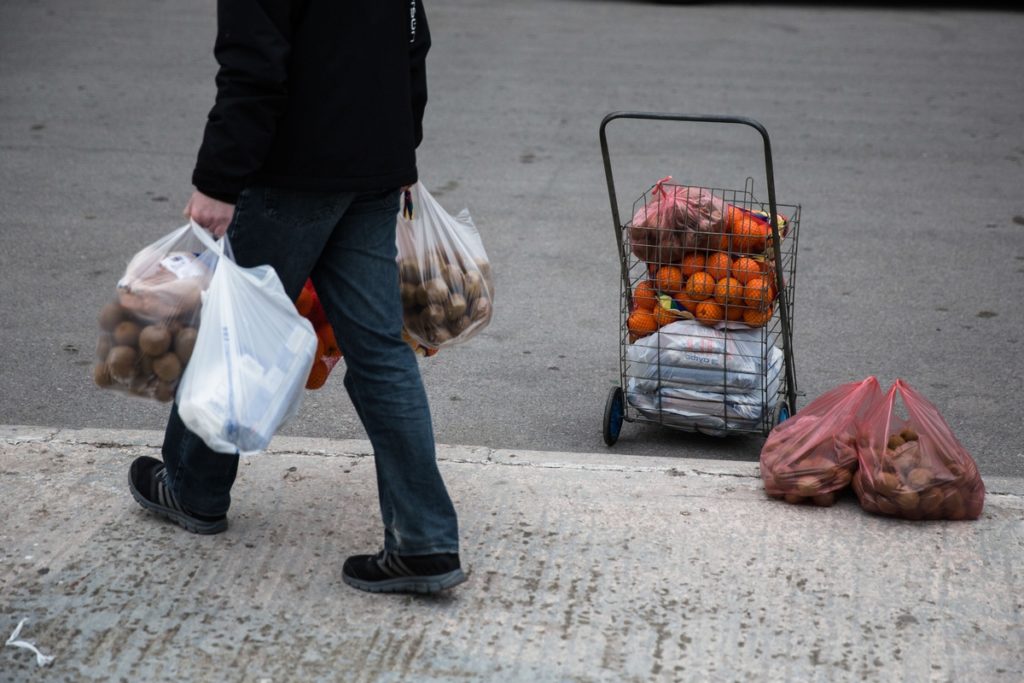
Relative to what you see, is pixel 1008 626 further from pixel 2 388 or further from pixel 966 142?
pixel 966 142

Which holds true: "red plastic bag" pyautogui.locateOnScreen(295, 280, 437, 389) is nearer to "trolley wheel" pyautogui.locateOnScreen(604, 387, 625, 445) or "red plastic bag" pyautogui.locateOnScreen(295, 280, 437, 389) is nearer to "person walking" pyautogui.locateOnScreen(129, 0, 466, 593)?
"person walking" pyautogui.locateOnScreen(129, 0, 466, 593)

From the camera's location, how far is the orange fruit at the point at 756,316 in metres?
3.85

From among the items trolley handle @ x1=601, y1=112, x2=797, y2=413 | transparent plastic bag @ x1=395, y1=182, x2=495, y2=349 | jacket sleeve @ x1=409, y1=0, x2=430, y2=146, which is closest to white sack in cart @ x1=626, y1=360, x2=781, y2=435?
trolley handle @ x1=601, y1=112, x2=797, y2=413

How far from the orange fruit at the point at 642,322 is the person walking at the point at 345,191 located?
4.10ft

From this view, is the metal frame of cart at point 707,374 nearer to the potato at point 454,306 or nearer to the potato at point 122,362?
the potato at point 454,306

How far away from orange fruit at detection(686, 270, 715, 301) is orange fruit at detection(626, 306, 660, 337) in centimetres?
18

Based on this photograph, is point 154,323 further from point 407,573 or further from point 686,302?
point 686,302

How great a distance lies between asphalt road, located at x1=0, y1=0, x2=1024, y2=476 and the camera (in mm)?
4590

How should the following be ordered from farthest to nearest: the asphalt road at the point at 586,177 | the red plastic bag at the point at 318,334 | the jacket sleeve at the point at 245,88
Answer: the asphalt road at the point at 586,177 → the red plastic bag at the point at 318,334 → the jacket sleeve at the point at 245,88

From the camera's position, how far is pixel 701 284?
3865mm

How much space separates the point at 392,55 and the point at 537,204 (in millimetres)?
4169

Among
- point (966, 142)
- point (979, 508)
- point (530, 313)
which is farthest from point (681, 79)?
point (979, 508)

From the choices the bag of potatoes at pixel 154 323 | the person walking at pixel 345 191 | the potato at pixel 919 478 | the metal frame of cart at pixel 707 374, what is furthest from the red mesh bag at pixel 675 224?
the bag of potatoes at pixel 154 323

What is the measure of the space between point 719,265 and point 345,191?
1548 mm
